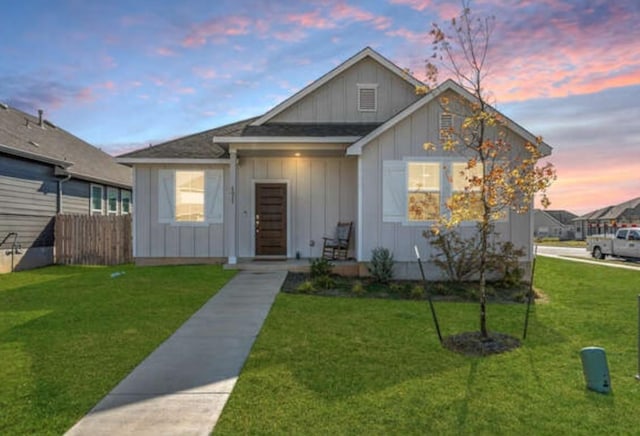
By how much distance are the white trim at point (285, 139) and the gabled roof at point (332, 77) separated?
181 centimetres

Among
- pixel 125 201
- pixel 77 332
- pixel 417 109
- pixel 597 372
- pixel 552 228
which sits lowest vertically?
pixel 552 228

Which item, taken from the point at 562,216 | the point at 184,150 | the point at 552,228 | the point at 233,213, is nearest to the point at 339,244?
the point at 233,213

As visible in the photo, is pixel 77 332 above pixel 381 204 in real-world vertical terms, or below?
below

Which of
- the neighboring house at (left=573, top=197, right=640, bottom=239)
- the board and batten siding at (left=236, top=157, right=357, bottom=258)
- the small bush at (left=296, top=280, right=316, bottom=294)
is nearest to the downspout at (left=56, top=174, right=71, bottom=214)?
the board and batten siding at (left=236, top=157, right=357, bottom=258)

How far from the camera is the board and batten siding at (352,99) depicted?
495 inches

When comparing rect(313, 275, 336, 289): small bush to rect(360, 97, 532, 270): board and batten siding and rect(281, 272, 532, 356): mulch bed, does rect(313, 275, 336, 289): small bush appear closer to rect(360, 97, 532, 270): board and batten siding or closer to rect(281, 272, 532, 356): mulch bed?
rect(281, 272, 532, 356): mulch bed

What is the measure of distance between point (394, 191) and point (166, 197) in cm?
614

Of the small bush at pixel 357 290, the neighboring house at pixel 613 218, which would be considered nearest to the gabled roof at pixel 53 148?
the small bush at pixel 357 290

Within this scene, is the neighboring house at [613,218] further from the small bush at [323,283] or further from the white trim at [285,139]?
the small bush at [323,283]

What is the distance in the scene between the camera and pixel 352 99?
41.5 ft

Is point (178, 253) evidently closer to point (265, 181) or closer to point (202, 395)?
point (265, 181)

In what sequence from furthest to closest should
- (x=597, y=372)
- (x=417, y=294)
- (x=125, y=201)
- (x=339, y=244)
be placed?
(x=125, y=201), (x=339, y=244), (x=417, y=294), (x=597, y=372)

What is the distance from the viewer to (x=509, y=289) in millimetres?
9469

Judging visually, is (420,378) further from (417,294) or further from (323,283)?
(323,283)
